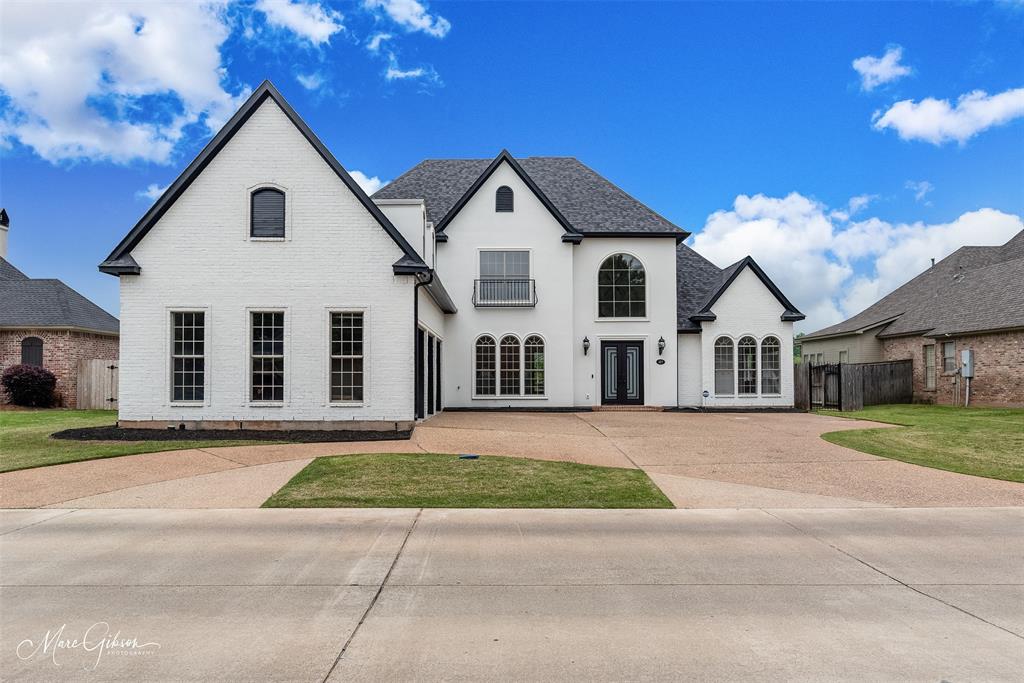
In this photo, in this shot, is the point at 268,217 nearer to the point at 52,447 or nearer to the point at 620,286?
the point at 52,447

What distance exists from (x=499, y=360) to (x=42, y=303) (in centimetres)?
1999

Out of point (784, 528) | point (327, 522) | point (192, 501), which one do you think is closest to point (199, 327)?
point (192, 501)

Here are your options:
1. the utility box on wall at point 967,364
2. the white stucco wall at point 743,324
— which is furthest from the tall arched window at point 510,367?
the utility box on wall at point 967,364

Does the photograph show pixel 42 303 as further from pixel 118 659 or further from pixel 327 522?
pixel 118 659

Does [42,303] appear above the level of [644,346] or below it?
above

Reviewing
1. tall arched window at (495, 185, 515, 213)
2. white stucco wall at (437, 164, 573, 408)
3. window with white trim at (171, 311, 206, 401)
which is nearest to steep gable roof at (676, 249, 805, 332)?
white stucco wall at (437, 164, 573, 408)

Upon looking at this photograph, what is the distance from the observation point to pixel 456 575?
555 cm

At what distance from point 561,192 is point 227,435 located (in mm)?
16481

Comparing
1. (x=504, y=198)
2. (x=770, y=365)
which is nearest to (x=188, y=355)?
(x=504, y=198)

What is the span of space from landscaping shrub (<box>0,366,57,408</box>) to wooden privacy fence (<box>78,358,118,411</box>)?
124 centimetres

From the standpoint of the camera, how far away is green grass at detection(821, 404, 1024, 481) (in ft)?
37.0

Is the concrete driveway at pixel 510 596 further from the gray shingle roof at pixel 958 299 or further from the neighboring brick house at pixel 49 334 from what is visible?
the gray shingle roof at pixel 958 299

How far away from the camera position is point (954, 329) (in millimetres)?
26031

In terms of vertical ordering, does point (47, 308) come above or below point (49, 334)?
above
